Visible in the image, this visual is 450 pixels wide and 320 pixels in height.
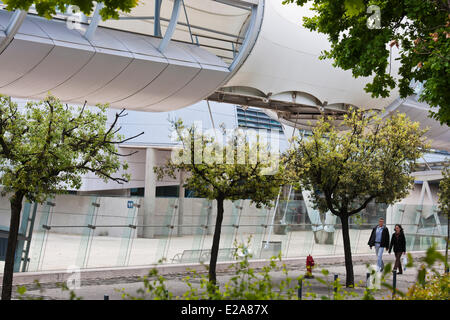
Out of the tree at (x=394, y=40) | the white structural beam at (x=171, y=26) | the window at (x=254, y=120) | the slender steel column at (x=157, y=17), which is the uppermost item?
the window at (x=254, y=120)

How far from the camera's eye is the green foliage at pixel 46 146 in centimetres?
1115

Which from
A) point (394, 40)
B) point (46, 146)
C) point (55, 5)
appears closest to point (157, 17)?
point (46, 146)

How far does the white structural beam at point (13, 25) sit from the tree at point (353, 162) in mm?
8496

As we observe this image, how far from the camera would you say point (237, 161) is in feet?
51.5

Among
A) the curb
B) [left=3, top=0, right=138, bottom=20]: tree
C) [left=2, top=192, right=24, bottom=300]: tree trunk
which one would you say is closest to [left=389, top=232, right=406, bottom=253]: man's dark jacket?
the curb

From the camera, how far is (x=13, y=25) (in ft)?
49.9

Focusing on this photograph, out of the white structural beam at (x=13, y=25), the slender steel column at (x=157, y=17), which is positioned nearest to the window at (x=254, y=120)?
the slender steel column at (x=157, y=17)

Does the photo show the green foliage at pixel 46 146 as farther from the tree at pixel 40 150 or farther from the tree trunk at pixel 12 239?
the tree trunk at pixel 12 239

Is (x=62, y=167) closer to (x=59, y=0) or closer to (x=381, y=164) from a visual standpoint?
(x=59, y=0)

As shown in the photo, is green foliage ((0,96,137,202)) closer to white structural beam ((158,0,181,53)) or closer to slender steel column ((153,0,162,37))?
white structural beam ((158,0,181,53))

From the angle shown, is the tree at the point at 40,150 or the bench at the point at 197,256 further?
the bench at the point at 197,256

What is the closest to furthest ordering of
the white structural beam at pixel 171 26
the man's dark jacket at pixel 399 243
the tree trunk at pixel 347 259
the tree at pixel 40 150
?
the tree at pixel 40 150 < the tree trunk at pixel 347 259 < the white structural beam at pixel 171 26 < the man's dark jacket at pixel 399 243

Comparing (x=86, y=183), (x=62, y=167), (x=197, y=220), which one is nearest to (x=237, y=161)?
(x=197, y=220)

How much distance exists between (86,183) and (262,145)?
31932mm
